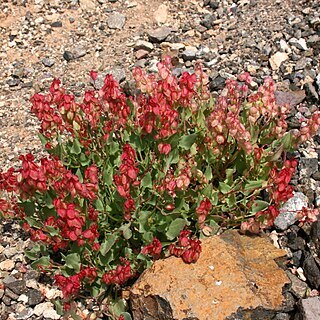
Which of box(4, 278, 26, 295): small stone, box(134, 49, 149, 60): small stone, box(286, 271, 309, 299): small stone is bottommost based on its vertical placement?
box(286, 271, 309, 299): small stone

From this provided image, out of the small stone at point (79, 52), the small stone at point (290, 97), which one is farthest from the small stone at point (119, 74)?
the small stone at point (290, 97)

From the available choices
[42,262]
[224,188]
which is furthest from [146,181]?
[42,262]

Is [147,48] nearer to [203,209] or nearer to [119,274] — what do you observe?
[203,209]

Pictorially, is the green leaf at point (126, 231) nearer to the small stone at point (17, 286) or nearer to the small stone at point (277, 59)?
the small stone at point (17, 286)

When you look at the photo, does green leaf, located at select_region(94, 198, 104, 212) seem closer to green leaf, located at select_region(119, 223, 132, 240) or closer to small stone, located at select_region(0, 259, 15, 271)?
green leaf, located at select_region(119, 223, 132, 240)

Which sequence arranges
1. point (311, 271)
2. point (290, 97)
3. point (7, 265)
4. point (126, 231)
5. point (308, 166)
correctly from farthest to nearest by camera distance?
point (290, 97), point (308, 166), point (7, 265), point (311, 271), point (126, 231)

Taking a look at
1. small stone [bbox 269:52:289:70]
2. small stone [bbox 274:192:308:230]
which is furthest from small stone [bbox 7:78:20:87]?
small stone [bbox 274:192:308:230]
